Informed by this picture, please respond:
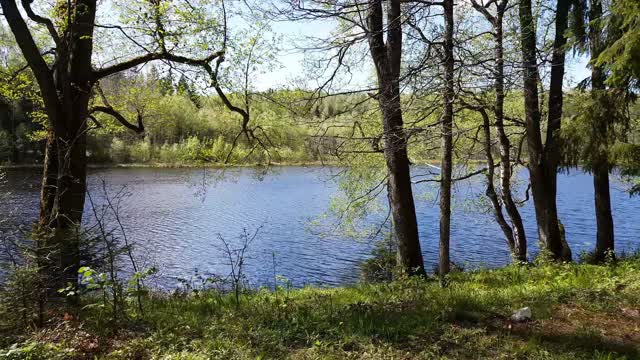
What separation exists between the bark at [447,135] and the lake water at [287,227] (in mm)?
3538

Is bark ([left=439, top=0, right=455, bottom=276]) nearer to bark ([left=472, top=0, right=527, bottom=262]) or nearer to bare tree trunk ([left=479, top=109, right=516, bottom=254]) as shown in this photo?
bark ([left=472, top=0, right=527, bottom=262])

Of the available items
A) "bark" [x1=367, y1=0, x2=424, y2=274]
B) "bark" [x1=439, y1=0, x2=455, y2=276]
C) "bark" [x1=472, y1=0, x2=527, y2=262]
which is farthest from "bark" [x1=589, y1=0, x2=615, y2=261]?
"bark" [x1=367, y1=0, x2=424, y2=274]

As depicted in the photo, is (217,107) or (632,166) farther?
(217,107)

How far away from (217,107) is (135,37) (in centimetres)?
369

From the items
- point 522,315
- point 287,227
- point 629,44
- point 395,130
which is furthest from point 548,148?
point 287,227

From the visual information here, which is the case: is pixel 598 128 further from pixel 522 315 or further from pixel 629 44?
pixel 522 315

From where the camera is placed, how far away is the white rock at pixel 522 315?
15.6ft

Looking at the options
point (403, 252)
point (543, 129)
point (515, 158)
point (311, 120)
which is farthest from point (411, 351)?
point (515, 158)

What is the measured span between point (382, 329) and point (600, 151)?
607 centimetres

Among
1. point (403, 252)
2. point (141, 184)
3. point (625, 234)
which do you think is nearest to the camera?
point (403, 252)

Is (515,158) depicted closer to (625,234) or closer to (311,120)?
(311,120)

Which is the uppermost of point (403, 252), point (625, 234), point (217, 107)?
point (217, 107)

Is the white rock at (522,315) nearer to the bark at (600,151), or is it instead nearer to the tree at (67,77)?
the bark at (600,151)

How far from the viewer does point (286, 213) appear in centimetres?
2611
